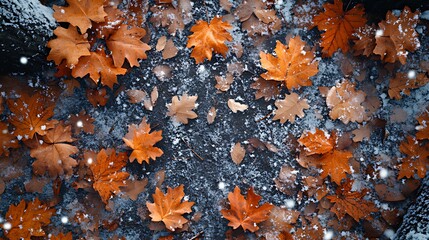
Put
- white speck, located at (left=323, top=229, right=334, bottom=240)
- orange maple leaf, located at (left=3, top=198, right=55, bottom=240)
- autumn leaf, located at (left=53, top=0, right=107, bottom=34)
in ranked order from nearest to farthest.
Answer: autumn leaf, located at (left=53, top=0, right=107, bottom=34), orange maple leaf, located at (left=3, top=198, right=55, bottom=240), white speck, located at (left=323, top=229, right=334, bottom=240)

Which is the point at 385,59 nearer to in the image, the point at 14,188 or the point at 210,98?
the point at 210,98

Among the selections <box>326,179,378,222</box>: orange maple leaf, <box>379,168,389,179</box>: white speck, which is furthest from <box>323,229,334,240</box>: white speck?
<box>379,168,389,179</box>: white speck

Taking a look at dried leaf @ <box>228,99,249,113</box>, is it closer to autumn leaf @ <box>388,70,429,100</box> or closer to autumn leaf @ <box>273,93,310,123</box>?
autumn leaf @ <box>273,93,310,123</box>

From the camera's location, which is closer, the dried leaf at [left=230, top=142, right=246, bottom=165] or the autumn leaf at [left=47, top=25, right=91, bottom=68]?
the autumn leaf at [left=47, top=25, right=91, bottom=68]

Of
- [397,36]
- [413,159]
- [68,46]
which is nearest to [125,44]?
[68,46]

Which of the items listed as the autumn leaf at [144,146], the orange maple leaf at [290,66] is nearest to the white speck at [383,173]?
the orange maple leaf at [290,66]

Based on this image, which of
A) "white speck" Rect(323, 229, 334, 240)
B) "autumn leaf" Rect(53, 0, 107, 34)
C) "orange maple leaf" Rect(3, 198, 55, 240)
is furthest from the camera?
"white speck" Rect(323, 229, 334, 240)
